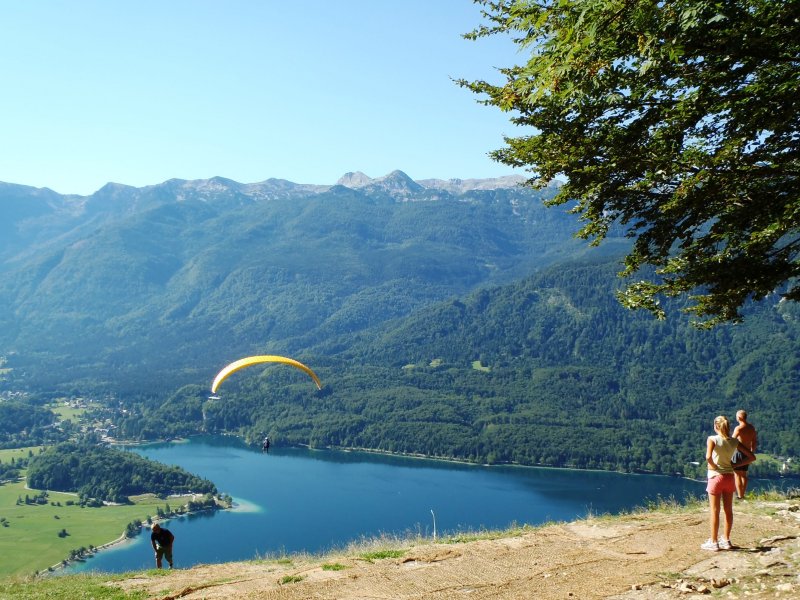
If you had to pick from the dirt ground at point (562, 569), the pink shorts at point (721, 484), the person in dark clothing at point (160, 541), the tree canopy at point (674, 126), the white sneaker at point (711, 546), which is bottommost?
the person in dark clothing at point (160, 541)

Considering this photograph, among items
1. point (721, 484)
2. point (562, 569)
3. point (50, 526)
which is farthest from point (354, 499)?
point (721, 484)

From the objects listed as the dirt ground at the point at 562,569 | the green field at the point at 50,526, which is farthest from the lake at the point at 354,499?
the dirt ground at the point at 562,569

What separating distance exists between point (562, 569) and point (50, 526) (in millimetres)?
107951

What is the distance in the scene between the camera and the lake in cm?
9019

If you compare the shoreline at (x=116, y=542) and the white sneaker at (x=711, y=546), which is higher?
the white sneaker at (x=711, y=546)

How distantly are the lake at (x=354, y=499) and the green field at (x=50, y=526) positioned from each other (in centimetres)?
570

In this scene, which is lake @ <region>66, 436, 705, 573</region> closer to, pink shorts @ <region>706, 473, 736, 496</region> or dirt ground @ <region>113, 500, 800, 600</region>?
dirt ground @ <region>113, 500, 800, 600</region>

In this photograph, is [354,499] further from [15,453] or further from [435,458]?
[15,453]

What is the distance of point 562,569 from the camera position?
10.6 metres

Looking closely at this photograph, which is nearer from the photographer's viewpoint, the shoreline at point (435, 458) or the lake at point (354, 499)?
the lake at point (354, 499)

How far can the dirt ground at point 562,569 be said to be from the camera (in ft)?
30.3

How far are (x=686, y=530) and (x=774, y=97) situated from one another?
7449mm

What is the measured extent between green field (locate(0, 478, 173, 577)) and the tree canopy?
78548mm

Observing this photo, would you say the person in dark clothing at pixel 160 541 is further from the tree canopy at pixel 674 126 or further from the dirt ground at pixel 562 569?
the tree canopy at pixel 674 126
